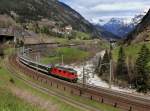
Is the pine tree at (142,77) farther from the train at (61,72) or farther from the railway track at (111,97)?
the train at (61,72)

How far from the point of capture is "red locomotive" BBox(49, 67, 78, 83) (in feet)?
306

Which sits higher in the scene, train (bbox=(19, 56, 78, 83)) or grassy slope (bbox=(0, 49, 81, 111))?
grassy slope (bbox=(0, 49, 81, 111))

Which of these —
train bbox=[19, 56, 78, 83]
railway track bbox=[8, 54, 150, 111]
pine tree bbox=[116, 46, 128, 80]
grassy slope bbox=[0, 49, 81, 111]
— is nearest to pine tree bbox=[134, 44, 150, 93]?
pine tree bbox=[116, 46, 128, 80]

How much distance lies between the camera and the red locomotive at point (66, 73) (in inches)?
3666

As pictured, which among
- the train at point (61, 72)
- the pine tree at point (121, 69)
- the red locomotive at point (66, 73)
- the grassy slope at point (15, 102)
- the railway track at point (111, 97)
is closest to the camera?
the grassy slope at point (15, 102)

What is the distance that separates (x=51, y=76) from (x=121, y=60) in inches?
1228

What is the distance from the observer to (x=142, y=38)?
175 m

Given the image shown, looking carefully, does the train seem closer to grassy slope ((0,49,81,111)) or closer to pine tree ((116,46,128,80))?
grassy slope ((0,49,81,111))

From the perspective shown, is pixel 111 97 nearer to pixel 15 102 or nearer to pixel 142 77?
pixel 142 77

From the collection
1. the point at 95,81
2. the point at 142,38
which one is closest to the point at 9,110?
the point at 95,81

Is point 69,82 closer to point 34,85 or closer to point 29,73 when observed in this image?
point 34,85

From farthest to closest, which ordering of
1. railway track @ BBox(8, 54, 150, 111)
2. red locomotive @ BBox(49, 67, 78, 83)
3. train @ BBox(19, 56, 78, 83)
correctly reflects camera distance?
train @ BBox(19, 56, 78, 83), red locomotive @ BBox(49, 67, 78, 83), railway track @ BBox(8, 54, 150, 111)

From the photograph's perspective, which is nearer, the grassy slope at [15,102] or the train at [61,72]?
the grassy slope at [15,102]

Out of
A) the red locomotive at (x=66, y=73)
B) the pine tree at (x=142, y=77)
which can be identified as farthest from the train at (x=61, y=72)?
the pine tree at (x=142, y=77)
